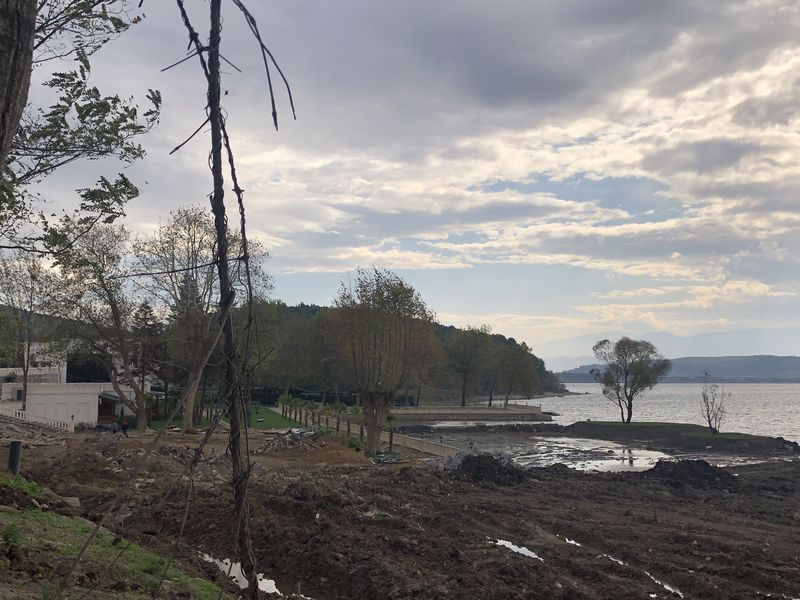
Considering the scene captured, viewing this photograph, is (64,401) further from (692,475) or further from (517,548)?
(517,548)

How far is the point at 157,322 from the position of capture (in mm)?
44250

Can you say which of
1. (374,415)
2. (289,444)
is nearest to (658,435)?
(374,415)

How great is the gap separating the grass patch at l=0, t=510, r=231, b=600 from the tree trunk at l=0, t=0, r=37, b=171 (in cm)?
609

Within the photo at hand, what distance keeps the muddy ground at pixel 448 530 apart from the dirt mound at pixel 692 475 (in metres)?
3.80

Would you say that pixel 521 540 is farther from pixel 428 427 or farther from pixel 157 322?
pixel 428 427

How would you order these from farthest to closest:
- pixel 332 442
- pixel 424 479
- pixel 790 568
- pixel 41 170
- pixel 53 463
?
pixel 332 442 < pixel 424 479 < pixel 53 463 < pixel 790 568 < pixel 41 170

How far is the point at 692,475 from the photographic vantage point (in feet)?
106

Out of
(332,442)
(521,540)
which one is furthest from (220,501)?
(332,442)

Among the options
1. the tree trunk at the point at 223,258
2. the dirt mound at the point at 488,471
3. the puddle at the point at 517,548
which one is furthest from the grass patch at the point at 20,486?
the dirt mound at the point at 488,471

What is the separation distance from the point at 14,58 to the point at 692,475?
1368 inches

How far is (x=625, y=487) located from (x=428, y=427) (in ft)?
140

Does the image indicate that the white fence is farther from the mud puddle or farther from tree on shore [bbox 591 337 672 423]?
tree on shore [bbox 591 337 672 423]

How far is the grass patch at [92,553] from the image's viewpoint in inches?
326

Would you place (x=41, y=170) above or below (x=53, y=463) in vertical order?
above
